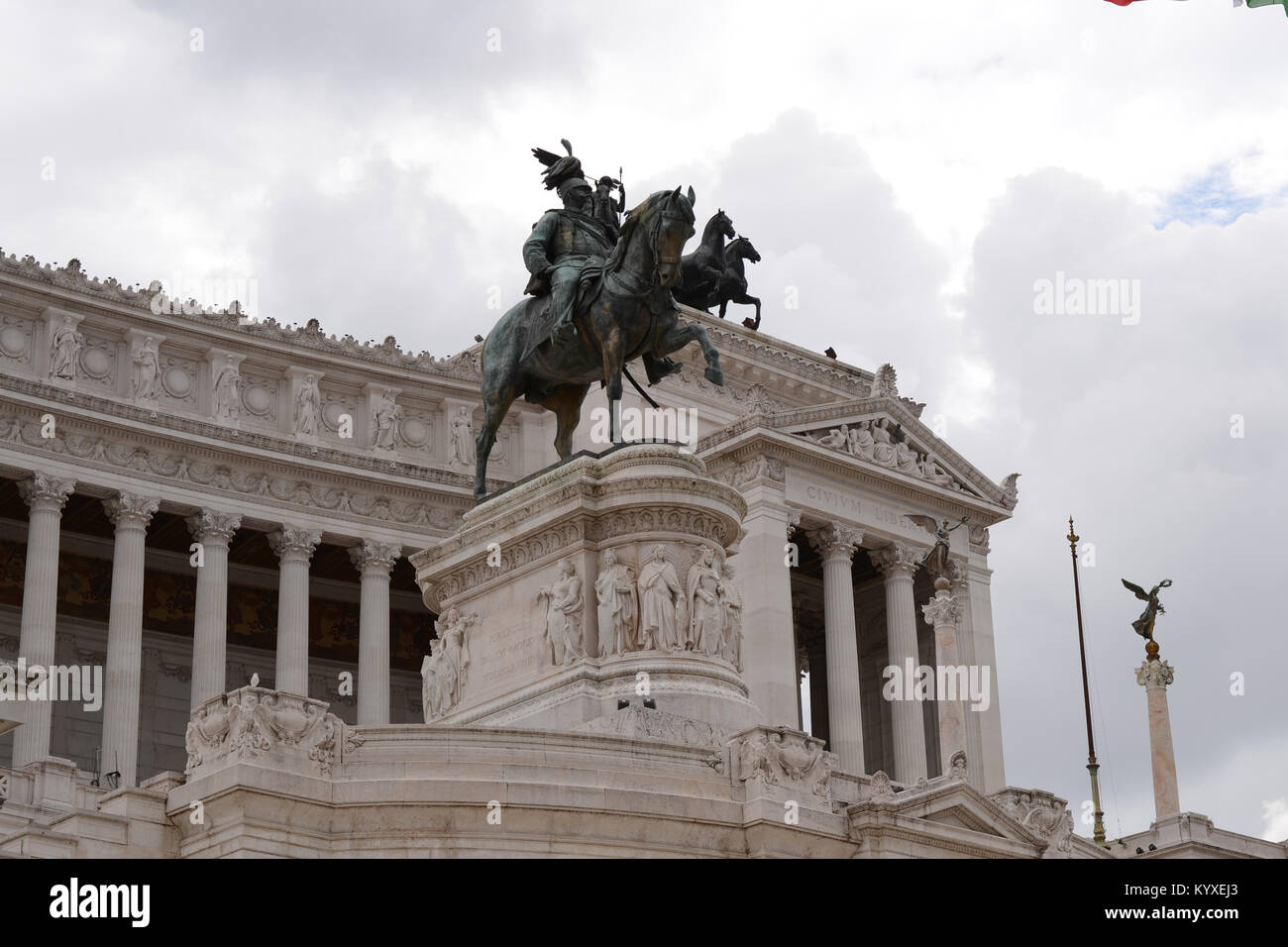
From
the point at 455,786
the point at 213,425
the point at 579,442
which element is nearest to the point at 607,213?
the point at 455,786

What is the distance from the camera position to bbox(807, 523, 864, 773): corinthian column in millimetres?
57000

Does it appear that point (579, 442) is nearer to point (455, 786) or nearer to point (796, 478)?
point (796, 478)

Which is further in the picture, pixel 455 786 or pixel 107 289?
pixel 107 289

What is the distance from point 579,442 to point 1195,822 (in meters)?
27.0

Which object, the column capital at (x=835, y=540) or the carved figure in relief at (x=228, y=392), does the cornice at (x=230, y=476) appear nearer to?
the carved figure in relief at (x=228, y=392)

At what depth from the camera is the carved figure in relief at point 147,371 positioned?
2222 inches

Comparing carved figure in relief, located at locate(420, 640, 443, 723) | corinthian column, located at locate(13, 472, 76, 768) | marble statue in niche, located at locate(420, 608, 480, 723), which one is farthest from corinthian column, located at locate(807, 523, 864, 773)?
marble statue in niche, located at locate(420, 608, 480, 723)

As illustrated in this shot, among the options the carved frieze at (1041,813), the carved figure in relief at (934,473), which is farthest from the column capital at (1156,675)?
the carved figure in relief at (934,473)

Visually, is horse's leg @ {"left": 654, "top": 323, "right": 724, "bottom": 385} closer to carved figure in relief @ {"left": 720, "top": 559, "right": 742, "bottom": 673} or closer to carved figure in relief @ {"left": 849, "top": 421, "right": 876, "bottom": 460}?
carved figure in relief @ {"left": 720, "top": 559, "right": 742, "bottom": 673}

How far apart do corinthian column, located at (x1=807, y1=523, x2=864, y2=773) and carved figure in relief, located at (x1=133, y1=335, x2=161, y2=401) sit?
17.8 metres
